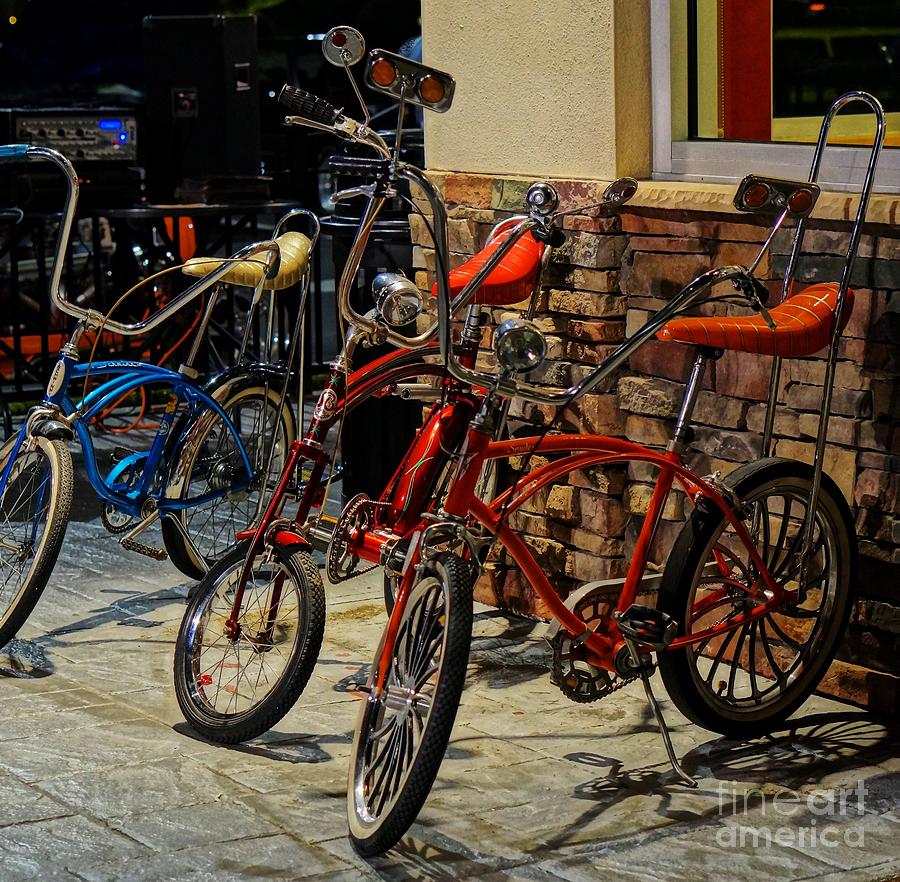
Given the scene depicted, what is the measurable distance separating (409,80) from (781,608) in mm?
1621

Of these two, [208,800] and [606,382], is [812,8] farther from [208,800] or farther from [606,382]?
[208,800]

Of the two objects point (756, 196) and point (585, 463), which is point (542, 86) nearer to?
point (756, 196)

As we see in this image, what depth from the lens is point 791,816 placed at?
3707 mm

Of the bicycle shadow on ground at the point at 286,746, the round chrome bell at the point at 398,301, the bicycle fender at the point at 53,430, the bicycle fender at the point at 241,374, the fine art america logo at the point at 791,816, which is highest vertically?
the round chrome bell at the point at 398,301

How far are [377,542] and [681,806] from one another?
941 millimetres

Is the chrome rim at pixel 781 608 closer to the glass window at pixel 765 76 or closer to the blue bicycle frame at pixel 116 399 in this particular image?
the glass window at pixel 765 76

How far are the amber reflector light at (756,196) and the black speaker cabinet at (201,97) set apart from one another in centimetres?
552

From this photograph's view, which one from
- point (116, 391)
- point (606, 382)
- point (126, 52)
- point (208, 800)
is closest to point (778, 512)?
point (606, 382)

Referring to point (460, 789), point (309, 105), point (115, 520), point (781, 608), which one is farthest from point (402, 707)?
point (115, 520)

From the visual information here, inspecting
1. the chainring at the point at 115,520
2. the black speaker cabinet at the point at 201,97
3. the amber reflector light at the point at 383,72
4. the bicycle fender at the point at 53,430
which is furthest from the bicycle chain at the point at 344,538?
the black speaker cabinet at the point at 201,97

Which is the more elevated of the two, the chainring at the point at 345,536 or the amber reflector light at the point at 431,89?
the amber reflector light at the point at 431,89

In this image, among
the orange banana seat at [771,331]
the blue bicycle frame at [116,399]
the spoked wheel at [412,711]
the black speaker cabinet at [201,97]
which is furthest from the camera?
the black speaker cabinet at [201,97]

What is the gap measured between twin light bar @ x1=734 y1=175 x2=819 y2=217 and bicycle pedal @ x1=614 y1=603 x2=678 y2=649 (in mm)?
1011

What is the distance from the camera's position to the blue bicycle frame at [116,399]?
16.3 ft
